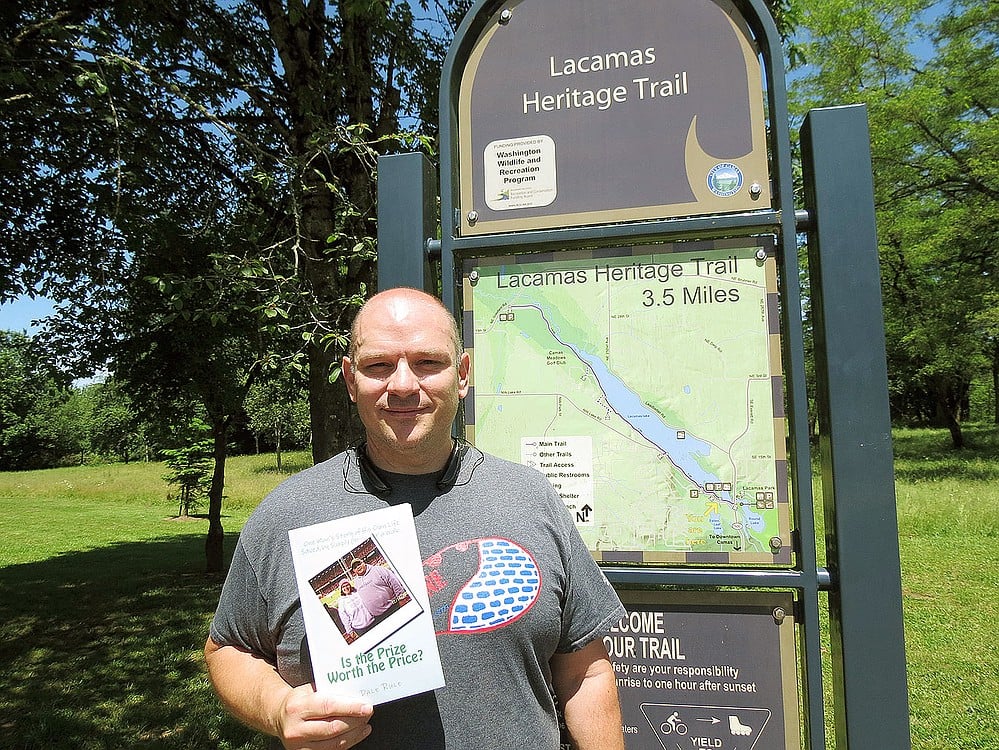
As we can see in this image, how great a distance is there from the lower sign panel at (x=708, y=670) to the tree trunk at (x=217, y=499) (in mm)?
8575

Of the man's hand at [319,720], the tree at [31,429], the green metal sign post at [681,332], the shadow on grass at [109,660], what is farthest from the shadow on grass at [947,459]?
the tree at [31,429]

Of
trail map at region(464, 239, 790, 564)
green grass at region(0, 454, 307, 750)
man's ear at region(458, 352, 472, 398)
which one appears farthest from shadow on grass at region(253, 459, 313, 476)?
man's ear at region(458, 352, 472, 398)

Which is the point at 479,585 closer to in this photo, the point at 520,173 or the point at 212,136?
the point at 520,173

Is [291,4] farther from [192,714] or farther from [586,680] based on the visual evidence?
[586,680]

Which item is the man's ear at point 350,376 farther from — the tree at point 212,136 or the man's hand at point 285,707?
the tree at point 212,136

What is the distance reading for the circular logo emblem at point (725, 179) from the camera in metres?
2.24

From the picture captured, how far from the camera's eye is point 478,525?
1.71m

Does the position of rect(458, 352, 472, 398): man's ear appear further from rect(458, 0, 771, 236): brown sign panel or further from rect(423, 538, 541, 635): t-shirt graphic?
rect(458, 0, 771, 236): brown sign panel

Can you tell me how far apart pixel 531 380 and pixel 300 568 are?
1.06 meters

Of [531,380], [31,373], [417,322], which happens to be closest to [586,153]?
[531,380]

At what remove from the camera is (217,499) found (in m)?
10.8

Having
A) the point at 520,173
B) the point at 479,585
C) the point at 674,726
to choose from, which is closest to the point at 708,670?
the point at 674,726

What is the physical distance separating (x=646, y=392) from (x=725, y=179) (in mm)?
700

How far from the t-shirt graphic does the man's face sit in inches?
9.5
